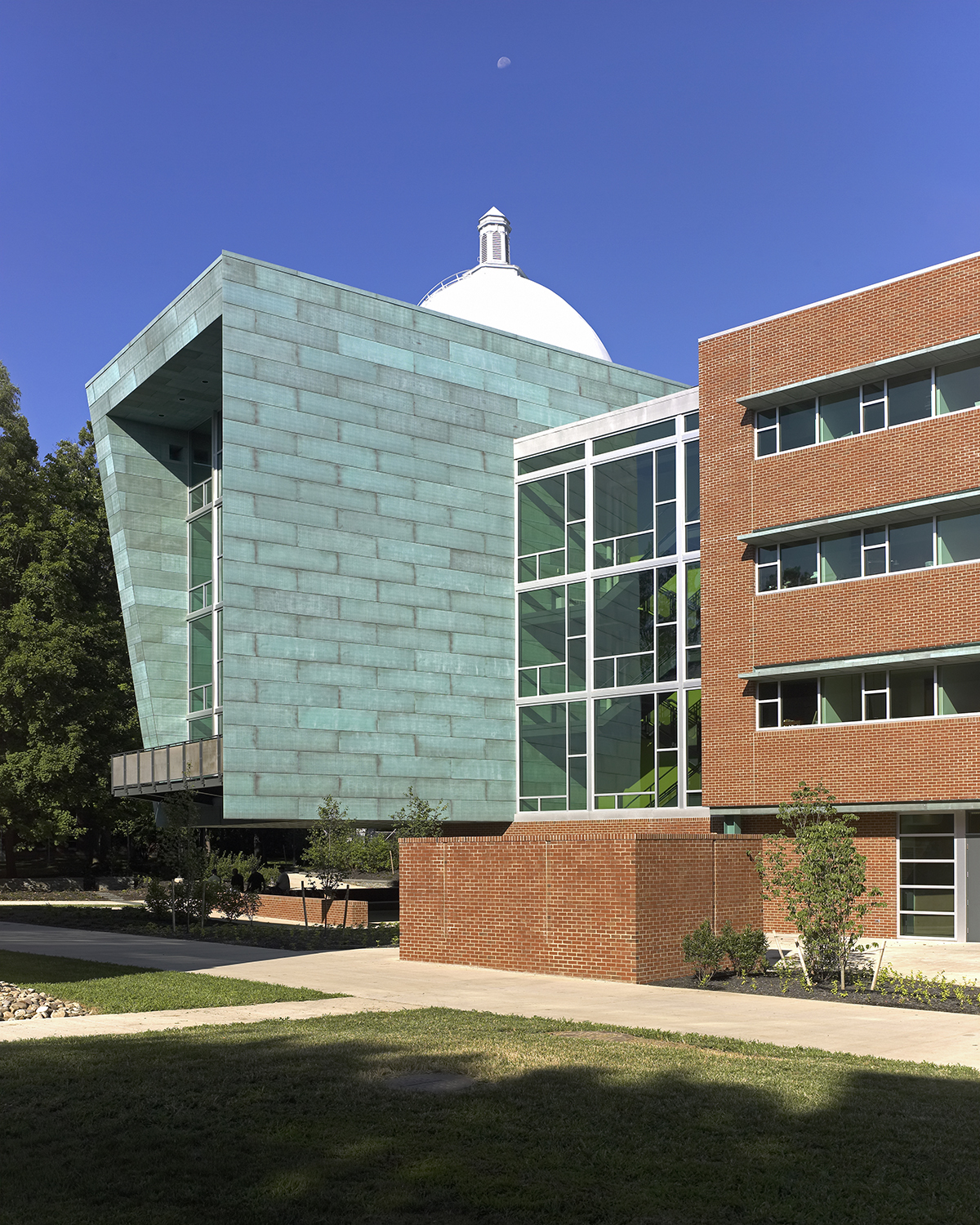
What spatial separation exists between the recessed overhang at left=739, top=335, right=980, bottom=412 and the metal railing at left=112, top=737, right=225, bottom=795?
1776cm

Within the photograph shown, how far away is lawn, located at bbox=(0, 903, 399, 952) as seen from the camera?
27859 millimetres

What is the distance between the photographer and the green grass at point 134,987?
53.7 ft

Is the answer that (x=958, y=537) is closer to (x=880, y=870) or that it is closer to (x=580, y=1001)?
(x=880, y=870)

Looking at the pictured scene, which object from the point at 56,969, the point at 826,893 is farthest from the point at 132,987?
the point at 826,893

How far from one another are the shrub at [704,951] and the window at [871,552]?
12415 mm

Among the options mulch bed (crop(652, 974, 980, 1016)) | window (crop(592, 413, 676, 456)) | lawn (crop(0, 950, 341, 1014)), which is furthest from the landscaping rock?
window (crop(592, 413, 676, 456))

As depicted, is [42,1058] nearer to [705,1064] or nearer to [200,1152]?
[200,1152]

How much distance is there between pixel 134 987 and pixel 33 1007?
266 centimetres

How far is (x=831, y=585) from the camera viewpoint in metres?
30.1

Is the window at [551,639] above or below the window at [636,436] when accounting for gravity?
below

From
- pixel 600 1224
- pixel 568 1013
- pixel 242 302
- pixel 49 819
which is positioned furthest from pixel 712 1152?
pixel 49 819

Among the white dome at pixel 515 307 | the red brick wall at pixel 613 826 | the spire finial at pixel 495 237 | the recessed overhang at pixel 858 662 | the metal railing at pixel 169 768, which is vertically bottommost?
the red brick wall at pixel 613 826

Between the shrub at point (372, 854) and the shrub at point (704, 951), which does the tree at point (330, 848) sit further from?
the shrub at point (704, 951)

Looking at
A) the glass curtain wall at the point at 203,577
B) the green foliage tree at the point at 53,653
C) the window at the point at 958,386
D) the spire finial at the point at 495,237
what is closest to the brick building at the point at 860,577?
the window at the point at 958,386
